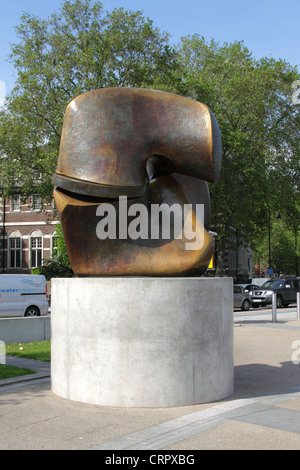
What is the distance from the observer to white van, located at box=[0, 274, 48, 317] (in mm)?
19594

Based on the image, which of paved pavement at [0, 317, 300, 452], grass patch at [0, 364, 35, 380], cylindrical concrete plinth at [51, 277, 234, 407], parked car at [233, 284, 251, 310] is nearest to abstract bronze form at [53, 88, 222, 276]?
cylindrical concrete plinth at [51, 277, 234, 407]

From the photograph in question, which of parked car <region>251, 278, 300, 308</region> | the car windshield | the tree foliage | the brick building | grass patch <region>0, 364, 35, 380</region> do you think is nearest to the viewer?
grass patch <region>0, 364, 35, 380</region>

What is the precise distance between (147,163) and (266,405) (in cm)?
386

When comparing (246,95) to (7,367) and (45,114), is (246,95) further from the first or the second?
(7,367)

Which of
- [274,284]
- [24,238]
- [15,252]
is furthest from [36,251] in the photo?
[274,284]

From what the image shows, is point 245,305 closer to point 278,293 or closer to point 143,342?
point 278,293

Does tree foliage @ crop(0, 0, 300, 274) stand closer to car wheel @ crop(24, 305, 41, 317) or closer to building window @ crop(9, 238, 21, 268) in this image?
car wheel @ crop(24, 305, 41, 317)

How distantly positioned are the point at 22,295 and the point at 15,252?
29.1m

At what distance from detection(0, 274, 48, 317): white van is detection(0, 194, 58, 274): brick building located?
85.5 feet

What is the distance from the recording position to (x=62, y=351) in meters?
7.01

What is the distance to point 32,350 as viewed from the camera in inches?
463

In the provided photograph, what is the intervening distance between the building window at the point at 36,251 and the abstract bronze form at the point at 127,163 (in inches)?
1608

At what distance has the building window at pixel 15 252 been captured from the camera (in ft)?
158
